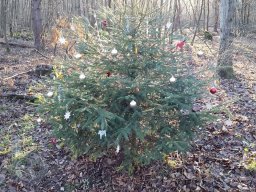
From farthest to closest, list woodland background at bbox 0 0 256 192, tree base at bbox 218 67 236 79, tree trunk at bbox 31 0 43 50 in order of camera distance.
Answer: tree trunk at bbox 31 0 43 50 → tree base at bbox 218 67 236 79 → woodland background at bbox 0 0 256 192

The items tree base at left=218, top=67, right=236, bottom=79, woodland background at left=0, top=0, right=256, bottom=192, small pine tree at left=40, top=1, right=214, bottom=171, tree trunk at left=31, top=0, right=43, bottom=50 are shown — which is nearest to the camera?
small pine tree at left=40, top=1, right=214, bottom=171

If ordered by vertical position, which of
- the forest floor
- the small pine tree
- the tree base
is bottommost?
the forest floor

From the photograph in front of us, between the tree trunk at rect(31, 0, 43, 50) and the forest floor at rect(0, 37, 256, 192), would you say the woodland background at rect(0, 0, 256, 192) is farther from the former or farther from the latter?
the tree trunk at rect(31, 0, 43, 50)

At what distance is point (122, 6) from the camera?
3.99 metres

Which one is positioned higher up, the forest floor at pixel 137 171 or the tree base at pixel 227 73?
the tree base at pixel 227 73

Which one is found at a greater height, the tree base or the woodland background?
the tree base

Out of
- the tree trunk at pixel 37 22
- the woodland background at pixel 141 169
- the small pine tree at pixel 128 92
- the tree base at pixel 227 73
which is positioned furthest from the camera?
the tree trunk at pixel 37 22

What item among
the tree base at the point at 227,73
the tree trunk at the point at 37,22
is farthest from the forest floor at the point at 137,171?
the tree trunk at the point at 37,22

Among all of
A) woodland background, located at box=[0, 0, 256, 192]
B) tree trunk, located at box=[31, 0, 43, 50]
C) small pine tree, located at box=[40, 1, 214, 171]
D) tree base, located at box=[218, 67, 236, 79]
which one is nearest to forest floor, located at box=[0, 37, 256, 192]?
woodland background, located at box=[0, 0, 256, 192]

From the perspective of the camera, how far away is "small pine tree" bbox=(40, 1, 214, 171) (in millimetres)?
3627

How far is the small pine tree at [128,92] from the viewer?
3627 mm

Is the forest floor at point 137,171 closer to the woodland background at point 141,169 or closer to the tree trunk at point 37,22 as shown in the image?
the woodland background at point 141,169

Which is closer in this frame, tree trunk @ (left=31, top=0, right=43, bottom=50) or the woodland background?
the woodland background

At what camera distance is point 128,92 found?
145 inches
